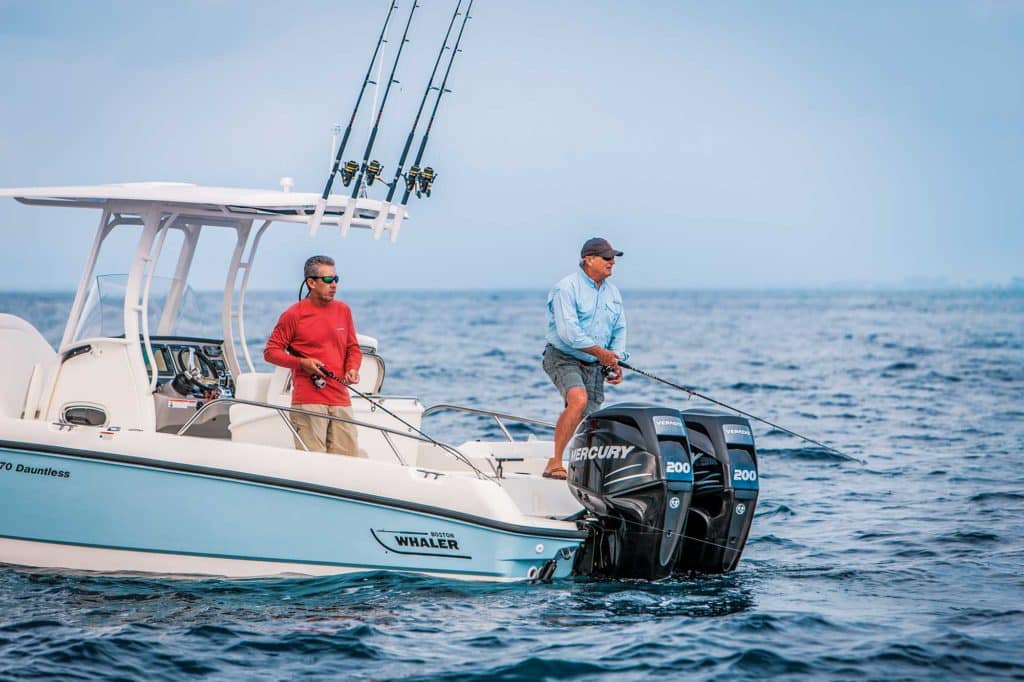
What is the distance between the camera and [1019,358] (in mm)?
31078

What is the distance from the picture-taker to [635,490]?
7.04 meters

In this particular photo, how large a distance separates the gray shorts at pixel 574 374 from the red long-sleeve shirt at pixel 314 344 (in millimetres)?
1211

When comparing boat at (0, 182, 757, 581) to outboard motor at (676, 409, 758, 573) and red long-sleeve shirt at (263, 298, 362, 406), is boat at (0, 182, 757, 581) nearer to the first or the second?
outboard motor at (676, 409, 758, 573)

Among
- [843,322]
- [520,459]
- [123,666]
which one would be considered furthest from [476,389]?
[843,322]

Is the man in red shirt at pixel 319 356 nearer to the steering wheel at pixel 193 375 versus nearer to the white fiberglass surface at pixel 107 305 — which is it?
the steering wheel at pixel 193 375

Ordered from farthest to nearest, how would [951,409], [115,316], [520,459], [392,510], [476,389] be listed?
[476,389] < [951,409] < [520,459] < [115,316] < [392,510]

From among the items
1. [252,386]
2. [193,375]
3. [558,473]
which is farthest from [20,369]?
[558,473]

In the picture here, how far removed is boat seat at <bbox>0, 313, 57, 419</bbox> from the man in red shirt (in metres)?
1.41

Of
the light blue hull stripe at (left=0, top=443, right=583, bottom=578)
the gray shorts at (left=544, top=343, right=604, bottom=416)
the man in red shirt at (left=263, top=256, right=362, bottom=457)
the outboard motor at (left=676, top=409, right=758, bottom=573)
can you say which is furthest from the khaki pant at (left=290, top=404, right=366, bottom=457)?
the outboard motor at (left=676, top=409, right=758, bottom=573)

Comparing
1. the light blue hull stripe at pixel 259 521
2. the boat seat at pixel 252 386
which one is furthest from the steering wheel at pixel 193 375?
the light blue hull stripe at pixel 259 521

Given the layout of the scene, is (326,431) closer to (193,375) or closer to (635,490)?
(193,375)

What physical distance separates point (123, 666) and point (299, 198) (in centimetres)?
297

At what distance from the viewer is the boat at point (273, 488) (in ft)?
23.2

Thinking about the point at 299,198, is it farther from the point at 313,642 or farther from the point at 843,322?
the point at 843,322
